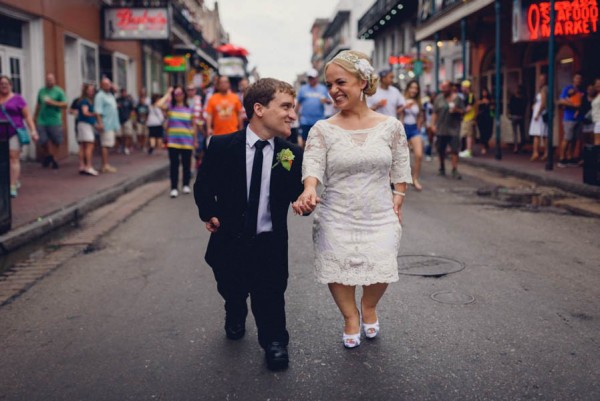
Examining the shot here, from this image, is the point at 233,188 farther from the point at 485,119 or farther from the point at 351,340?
the point at 485,119

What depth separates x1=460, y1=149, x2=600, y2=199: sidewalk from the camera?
35.1 ft

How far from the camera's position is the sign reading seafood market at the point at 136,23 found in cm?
2069

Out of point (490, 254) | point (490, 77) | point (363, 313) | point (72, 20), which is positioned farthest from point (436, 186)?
point (490, 77)

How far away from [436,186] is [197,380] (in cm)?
912

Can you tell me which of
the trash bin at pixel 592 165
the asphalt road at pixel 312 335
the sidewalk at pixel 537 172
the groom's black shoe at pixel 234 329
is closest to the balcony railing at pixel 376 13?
the sidewalk at pixel 537 172

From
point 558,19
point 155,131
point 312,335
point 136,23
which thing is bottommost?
point 312,335

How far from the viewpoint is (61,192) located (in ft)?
34.8

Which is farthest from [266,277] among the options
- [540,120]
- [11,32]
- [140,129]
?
[140,129]

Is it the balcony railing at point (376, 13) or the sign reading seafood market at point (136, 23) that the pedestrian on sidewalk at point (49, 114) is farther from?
the balcony railing at point (376, 13)

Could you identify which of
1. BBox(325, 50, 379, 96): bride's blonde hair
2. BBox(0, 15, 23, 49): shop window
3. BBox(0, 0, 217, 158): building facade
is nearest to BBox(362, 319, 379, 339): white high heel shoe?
BBox(325, 50, 379, 96): bride's blonde hair

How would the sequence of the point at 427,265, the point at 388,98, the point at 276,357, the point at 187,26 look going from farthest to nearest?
the point at 187,26, the point at 388,98, the point at 427,265, the point at 276,357

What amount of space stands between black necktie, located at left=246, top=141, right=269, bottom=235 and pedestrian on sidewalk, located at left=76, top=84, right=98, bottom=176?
34.0ft

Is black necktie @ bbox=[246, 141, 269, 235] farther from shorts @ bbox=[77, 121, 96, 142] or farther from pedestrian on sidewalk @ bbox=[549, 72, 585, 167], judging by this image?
pedestrian on sidewalk @ bbox=[549, 72, 585, 167]

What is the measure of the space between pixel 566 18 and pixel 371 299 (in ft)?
39.0
